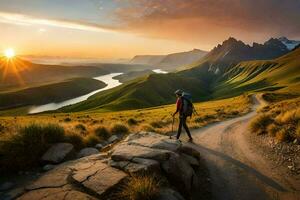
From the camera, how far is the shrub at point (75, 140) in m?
13.0

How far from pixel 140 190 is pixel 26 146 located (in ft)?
19.7

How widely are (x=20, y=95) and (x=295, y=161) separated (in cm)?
21179

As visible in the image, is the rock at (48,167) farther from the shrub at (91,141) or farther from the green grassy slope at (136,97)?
the green grassy slope at (136,97)

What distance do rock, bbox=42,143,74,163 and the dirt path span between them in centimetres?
664

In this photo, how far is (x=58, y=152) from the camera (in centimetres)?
1145

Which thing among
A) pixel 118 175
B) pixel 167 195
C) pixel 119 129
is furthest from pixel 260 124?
pixel 118 175

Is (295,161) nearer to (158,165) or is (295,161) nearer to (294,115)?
(294,115)

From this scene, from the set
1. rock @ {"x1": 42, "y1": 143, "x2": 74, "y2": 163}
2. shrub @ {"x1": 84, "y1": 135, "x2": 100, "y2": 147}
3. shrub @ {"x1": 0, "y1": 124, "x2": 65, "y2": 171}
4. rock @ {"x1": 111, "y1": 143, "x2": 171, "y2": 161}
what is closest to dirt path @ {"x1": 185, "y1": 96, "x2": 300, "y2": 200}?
rock @ {"x1": 111, "y1": 143, "x2": 171, "y2": 161}

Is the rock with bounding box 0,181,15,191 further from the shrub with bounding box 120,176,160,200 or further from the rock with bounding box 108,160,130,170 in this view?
the shrub with bounding box 120,176,160,200

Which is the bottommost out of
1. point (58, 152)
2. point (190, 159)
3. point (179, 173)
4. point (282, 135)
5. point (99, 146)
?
point (99, 146)

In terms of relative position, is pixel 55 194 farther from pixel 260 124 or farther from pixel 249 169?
pixel 260 124

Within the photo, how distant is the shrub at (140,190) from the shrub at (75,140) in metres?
5.97

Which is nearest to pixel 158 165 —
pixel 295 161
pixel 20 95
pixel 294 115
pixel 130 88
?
pixel 295 161

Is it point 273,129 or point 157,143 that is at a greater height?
point 157,143
